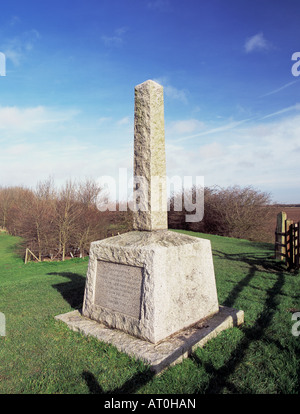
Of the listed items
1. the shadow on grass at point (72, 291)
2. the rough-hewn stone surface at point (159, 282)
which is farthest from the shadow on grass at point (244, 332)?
the shadow on grass at point (72, 291)

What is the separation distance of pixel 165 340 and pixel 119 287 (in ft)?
2.96

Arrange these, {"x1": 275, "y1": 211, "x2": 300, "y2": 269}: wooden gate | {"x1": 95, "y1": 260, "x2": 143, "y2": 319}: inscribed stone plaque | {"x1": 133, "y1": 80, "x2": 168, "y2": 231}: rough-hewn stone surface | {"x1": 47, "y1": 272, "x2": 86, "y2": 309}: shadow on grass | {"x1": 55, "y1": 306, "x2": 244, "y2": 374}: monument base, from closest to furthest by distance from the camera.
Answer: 1. {"x1": 55, "y1": 306, "x2": 244, "y2": 374}: monument base
2. {"x1": 95, "y1": 260, "x2": 143, "y2": 319}: inscribed stone plaque
3. {"x1": 133, "y1": 80, "x2": 168, "y2": 231}: rough-hewn stone surface
4. {"x1": 47, "y1": 272, "x2": 86, "y2": 309}: shadow on grass
5. {"x1": 275, "y1": 211, "x2": 300, "y2": 269}: wooden gate

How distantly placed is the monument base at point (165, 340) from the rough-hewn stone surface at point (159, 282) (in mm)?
89

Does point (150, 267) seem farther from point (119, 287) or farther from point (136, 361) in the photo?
A: point (136, 361)

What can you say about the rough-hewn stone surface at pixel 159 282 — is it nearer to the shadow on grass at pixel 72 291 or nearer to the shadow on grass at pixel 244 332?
the shadow on grass at pixel 244 332

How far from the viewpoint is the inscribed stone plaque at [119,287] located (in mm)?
3605

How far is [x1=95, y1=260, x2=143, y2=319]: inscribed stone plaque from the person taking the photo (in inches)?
142

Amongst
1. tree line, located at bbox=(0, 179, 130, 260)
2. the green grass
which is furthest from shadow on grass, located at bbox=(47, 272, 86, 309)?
tree line, located at bbox=(0, 179, 130, 260)

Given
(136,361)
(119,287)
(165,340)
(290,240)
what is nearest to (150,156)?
(119,287)

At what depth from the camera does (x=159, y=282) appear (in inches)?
135

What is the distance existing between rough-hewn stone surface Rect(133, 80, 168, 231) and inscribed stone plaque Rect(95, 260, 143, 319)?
71cm

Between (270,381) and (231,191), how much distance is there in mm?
23451

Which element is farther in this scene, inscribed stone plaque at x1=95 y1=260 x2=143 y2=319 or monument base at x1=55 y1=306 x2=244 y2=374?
inscribed stone plaque at x1=95 y1=260 x2=143 y2=319

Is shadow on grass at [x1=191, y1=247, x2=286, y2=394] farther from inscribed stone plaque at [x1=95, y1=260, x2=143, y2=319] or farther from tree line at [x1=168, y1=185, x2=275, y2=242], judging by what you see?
tree line at [x1=168, y1=185, x2=275, y2=242]
